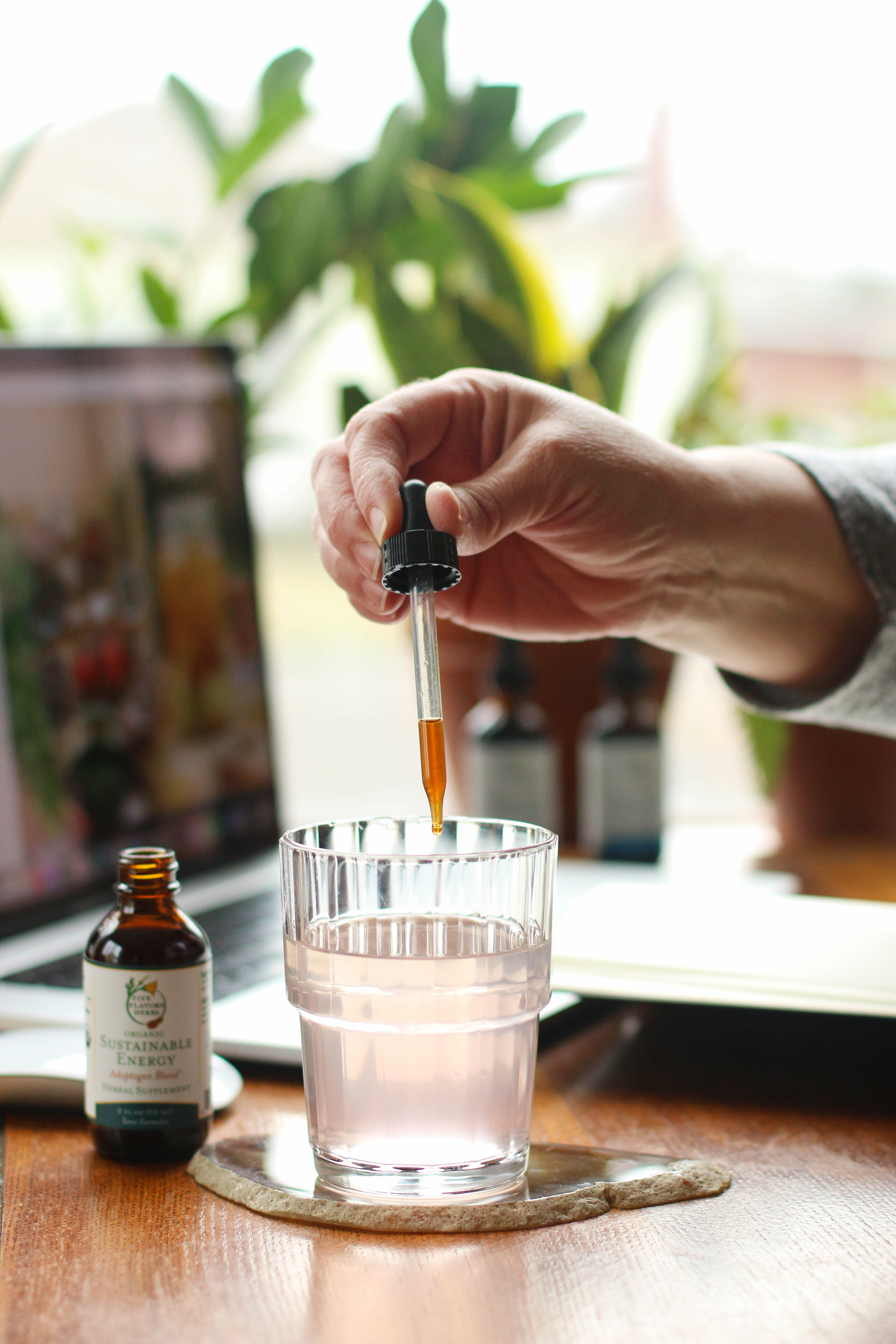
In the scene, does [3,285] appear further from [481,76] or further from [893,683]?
[893,683]

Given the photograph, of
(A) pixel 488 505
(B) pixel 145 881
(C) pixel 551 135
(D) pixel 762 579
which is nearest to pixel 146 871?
(B) pixel 145 881

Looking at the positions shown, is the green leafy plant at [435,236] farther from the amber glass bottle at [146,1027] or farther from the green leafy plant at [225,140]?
the amber glass bottle at [146,1027]

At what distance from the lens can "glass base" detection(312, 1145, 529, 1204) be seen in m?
0.47

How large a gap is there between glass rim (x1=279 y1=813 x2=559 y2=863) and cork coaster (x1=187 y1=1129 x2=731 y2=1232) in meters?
0.13

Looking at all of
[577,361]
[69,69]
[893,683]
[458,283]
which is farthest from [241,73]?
[893,683]

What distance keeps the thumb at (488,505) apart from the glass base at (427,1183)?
0.83ft

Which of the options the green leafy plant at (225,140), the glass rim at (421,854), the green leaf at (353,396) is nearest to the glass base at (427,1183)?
the glass rim at (421,854)

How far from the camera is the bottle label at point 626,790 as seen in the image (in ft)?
3.77

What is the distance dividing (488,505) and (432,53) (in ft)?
3.04

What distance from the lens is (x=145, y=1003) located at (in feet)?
1.70

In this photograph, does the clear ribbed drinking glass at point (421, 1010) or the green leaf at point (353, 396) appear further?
the green leaf at point (353, 396)

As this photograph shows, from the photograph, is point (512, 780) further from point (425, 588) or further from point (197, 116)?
point (197, 116)

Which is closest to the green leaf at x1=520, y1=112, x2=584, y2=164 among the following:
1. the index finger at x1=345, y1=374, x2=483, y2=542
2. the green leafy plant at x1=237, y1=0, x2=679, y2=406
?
the green leafy plant at x1=237, y1=0, x2=679, y2=406

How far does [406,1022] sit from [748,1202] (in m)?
0.15
